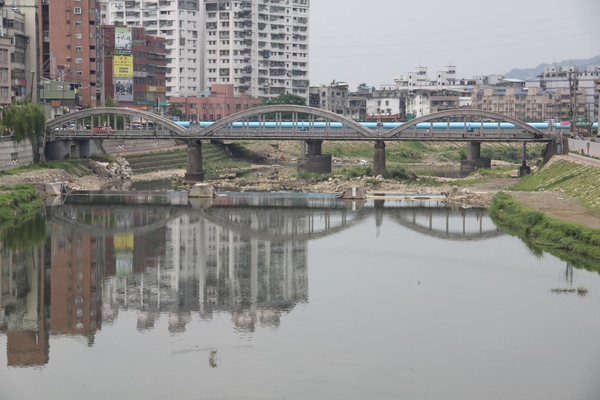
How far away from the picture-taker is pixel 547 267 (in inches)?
1650

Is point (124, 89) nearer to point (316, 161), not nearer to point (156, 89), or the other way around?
point (156, 89)

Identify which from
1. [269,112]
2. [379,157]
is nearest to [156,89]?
[269,112]

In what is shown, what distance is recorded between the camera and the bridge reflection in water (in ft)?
111

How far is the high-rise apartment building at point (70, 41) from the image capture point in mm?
104438

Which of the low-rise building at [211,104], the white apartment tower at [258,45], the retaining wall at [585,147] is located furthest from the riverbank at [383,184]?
the white apartment tower at [258,45]

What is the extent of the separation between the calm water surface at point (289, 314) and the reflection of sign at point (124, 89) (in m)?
66.2

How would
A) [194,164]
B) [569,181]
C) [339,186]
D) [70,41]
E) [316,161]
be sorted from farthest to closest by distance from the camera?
[70,41]
[316,161]
[194,164]
[339,186]
[569,181]

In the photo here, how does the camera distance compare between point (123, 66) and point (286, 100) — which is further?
point (286, 100)

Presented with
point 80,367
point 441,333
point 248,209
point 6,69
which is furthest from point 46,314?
point 6,69

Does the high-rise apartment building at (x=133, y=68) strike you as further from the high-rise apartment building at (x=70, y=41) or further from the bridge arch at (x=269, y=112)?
the bridge arch at (x=269, y=112)

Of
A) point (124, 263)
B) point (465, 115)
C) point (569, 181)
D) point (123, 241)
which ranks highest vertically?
point (465, 115)

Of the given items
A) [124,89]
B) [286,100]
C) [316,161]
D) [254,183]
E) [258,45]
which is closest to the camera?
[254,183]

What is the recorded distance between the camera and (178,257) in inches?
1761

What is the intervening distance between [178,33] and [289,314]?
121004 millimetres
